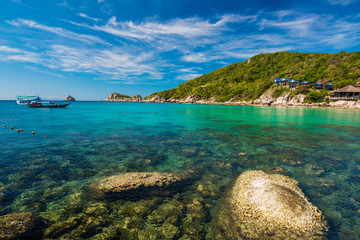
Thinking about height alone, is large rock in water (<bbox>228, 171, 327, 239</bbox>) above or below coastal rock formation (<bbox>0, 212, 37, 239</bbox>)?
below

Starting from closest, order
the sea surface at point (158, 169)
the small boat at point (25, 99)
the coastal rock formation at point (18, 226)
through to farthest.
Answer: the coastal rock formation at point (18, 226) → the sea surface at point (158, 169) → the small boat at point (25, 99)

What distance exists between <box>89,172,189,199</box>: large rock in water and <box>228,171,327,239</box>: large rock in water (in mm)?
2769

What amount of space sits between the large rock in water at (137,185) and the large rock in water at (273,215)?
277 cm

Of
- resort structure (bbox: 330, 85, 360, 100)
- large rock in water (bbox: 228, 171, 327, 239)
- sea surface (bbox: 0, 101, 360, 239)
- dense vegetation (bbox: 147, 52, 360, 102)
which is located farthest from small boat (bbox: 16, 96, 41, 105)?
resort structure (bbox: 330, 85, 360, 100)

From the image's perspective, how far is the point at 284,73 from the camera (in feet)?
463

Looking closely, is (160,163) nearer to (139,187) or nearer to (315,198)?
(139,187)

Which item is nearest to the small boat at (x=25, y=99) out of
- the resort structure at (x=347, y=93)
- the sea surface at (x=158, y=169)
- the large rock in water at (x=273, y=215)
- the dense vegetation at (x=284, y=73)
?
the sea surface at (x=158, y=169)

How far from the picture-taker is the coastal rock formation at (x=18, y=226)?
4.41 m

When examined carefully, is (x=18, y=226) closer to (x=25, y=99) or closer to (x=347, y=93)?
(x=347, y=93)

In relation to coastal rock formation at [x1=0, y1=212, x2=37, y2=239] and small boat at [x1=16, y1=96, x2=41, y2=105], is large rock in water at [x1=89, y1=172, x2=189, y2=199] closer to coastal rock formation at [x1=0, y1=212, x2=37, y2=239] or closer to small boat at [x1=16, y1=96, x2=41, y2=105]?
coastal rock formation at [x1=0, y1=212, x2=37, y2=239]

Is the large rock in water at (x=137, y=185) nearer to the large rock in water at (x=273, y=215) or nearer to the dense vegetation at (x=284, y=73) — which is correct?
the large rock in water at (x=273, y=215)

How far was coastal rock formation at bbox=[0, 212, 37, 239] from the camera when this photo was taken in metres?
4.41

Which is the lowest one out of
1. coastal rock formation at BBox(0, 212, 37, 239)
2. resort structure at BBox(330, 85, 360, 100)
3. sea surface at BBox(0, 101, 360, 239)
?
sea surface at BBox(0, 101, 360, 239)

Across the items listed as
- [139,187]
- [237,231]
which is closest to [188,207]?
[237,231]
